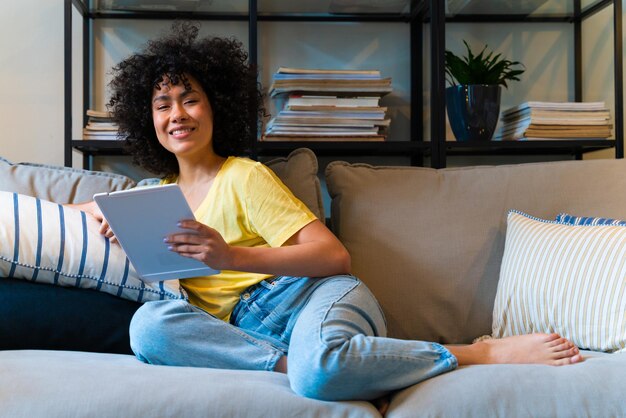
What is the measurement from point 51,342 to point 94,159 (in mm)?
1027

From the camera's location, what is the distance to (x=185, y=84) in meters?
1.75

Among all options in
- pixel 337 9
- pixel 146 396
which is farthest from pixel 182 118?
pixel 337 9

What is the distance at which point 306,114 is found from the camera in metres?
2.15

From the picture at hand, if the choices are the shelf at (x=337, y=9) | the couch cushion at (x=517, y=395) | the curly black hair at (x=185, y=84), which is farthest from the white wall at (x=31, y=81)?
the couch cushion at (x=517, y=395)

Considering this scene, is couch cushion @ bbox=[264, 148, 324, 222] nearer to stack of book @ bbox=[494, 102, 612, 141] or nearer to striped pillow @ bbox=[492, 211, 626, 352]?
striped pillow @ bbox=[492, 211, 626, 352]

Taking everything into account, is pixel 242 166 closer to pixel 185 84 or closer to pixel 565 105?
pixel 185 84

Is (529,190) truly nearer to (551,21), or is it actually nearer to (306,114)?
(306,114)

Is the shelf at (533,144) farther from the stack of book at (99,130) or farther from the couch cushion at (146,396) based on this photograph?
the couch cushion at (146,396)

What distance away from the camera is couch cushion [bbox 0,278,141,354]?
146cm

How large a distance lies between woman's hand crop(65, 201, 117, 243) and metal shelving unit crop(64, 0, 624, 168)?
40 cm

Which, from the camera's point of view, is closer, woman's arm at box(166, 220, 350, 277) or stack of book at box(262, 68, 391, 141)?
woman's arm at box(166, 220, 350, 277)

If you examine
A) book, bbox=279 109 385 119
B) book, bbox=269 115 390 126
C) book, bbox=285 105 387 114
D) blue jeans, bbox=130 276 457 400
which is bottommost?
blue jeans, bbox=130 276 457 400

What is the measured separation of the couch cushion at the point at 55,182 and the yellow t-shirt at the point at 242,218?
31cm

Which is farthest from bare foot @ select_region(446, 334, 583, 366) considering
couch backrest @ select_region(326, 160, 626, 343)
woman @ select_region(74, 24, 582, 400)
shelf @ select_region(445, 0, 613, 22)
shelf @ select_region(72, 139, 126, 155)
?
shelf @ select_region(445, 0, 613, 22)
